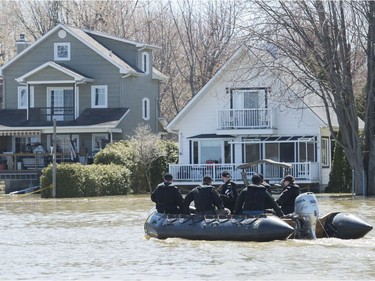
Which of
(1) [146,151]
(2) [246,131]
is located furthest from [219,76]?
(1) [146,151]

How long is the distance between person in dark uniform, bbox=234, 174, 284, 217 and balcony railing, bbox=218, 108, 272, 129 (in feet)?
88.4

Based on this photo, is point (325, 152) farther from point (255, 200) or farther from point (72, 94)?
point (255, 200)

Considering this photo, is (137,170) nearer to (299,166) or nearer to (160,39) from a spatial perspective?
(299,166)

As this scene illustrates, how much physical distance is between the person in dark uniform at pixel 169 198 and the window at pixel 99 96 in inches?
1370

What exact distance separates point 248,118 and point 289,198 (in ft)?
87.9

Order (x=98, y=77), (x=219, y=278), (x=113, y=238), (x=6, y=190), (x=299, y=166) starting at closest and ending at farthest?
(x=219, y=278) → (x=113, y=238) → (x=299, y=166) → (x=6, y=190) → (x=98, y=77)

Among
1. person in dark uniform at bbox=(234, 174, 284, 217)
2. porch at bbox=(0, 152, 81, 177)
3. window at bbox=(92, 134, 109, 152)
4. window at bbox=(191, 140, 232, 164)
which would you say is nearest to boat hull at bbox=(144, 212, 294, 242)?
person in dark uniform at bbox=(234, 174, 284, 217)

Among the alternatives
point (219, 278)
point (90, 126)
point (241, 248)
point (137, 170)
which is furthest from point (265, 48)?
point (219, 278)

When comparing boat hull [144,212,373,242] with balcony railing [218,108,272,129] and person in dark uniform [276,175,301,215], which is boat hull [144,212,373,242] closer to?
person in dark uniform [276,175,301,215]

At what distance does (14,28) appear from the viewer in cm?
8069

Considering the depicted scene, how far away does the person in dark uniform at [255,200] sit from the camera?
26.2m

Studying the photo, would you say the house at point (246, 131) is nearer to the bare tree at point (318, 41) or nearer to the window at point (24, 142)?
the bare tree at point (318, 41)

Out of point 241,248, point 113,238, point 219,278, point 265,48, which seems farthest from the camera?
point 265,48

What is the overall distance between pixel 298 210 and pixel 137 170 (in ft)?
95.3
